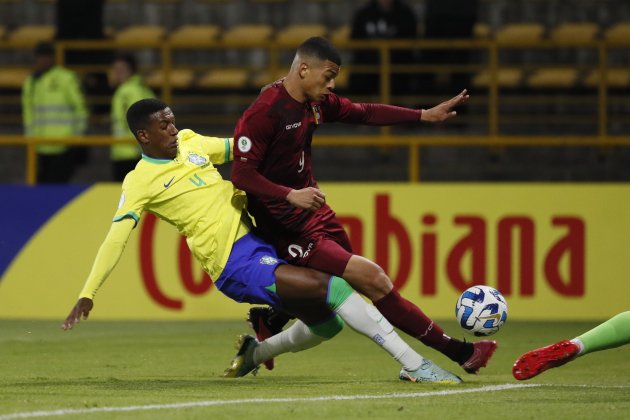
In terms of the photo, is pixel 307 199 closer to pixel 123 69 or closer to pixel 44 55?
pixel 123 69

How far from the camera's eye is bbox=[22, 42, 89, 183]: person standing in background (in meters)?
15.5

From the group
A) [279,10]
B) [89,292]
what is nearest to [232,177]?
[89,292]

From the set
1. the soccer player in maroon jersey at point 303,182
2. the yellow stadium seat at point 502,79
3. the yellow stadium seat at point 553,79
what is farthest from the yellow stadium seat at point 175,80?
the soccer player in maroon jersey at point 303,182

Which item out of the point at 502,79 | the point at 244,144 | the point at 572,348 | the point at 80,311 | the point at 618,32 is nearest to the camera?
the point at 80,311

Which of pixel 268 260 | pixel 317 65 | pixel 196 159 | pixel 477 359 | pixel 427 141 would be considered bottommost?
pixel 477 359

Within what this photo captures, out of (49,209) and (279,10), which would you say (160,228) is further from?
(279,10)

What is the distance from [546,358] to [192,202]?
2188mm

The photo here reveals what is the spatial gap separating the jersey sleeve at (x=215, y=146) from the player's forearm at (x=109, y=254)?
2.69 feet

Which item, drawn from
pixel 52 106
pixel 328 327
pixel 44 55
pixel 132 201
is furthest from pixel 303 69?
pixel 52 106

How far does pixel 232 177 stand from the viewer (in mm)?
8078

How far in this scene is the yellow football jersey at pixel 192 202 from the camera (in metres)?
8.19

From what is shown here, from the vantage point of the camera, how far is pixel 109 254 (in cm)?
789

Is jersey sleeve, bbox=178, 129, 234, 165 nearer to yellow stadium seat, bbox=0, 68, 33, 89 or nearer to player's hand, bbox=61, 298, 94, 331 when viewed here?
player's hand, bbox=61, 298, 94, 331

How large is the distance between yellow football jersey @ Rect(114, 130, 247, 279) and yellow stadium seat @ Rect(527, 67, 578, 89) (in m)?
9.78
